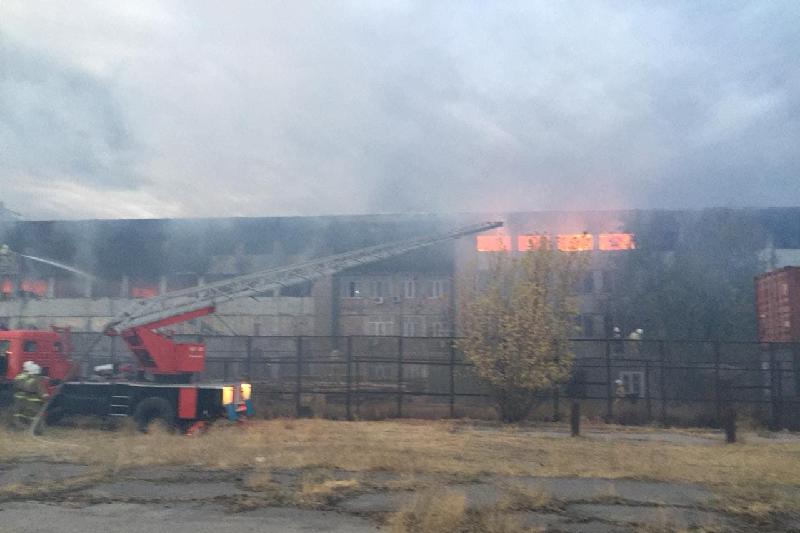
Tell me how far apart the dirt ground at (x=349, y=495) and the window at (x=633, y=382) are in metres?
8.37

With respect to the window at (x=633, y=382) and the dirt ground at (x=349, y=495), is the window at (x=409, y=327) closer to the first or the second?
the window at (x=633, y=382)

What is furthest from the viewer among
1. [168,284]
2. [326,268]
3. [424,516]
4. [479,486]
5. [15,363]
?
[168,284]

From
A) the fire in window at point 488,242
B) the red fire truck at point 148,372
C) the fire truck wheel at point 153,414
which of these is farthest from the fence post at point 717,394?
the fire in window at point 488,242

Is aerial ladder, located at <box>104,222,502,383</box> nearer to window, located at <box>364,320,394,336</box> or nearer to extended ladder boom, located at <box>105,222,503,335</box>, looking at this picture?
extended ladder boom, located at <box>105,222,503,335</box>

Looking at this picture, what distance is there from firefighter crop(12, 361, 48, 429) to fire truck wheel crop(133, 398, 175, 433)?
6.49 ft

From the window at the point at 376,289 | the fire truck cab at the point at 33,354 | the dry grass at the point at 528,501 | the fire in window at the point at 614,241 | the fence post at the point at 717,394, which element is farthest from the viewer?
the window at the point at 376,289

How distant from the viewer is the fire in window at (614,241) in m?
36.4

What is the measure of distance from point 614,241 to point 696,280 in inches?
330

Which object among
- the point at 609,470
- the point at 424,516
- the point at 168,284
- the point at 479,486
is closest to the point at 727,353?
the point at 609,470

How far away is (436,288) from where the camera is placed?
133 ft

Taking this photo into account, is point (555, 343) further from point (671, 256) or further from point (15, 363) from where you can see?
point (671, 256)

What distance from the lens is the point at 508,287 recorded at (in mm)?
17250

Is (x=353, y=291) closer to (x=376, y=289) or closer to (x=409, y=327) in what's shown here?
(x=376, y=289)

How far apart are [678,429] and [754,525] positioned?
10061mm
